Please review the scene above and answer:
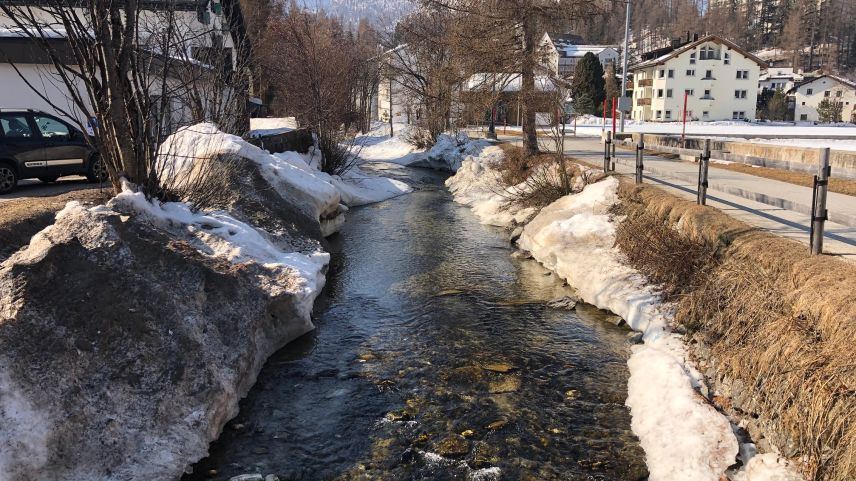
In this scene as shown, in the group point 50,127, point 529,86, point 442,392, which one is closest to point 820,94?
point 529,86

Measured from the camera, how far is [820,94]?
75188 millimetres

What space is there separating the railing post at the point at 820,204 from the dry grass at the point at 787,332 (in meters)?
0.20

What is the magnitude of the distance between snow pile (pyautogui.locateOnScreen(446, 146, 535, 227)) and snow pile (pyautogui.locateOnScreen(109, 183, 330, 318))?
808cm

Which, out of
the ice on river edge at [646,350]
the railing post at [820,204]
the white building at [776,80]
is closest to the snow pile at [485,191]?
the ice on river edge at [646,350]

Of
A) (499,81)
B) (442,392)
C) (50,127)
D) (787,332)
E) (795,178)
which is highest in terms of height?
(499,81)

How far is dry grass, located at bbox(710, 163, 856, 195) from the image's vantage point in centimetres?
1254

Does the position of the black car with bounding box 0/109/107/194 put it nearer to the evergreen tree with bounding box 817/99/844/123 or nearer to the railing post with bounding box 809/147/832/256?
the railing post with bounding box 809/147/832/256

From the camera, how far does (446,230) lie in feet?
55.7

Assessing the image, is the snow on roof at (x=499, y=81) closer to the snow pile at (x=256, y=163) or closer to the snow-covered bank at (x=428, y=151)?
the snow-covered bank at (x=428, y=151)

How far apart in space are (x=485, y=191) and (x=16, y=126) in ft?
46.0

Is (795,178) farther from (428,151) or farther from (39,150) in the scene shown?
(428,151)

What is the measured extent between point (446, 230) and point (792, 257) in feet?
34.0

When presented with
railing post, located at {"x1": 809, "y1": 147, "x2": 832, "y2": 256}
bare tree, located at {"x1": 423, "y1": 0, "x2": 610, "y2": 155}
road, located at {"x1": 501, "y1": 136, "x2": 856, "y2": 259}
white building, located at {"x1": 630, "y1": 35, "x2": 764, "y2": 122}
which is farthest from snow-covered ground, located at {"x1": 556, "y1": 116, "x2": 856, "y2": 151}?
railing post, located at {"x1": 809, "y1": 147, "x2": 832, "y2": 256}

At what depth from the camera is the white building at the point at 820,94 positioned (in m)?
74.0
